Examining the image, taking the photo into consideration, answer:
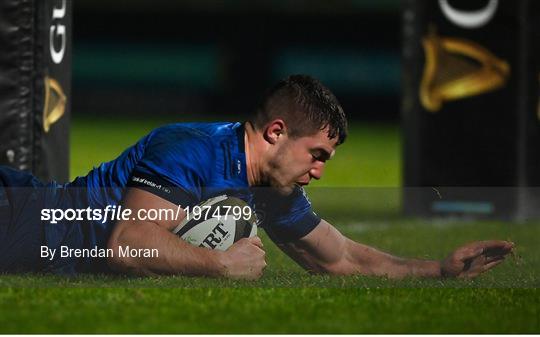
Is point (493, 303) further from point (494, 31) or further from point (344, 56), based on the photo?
point (344, 56)

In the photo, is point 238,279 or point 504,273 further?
point 504,273

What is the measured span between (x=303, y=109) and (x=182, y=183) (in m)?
0.59

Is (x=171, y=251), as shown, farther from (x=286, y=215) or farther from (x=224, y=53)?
(x=224, y=53)

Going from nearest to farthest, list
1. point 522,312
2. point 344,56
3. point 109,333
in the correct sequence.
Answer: point 109,333 → point 522,312 → point 344,56

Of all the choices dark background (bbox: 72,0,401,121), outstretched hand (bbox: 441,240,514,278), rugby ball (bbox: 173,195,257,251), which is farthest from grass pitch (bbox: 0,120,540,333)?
dark background (bbox: 72,0,401,121)

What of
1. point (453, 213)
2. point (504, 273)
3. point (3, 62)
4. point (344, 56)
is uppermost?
point (3, 62)

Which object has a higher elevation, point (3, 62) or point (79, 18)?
point (3, 62)

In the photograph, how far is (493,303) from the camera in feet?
18.0

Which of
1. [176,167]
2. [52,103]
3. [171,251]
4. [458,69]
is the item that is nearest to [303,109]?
[176,167]

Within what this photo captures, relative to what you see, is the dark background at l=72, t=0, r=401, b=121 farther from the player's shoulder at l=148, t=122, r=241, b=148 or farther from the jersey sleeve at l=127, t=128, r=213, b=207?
the jersey sleeve at l=127, t=128, r=213, b=207

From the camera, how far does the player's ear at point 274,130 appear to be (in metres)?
5.66

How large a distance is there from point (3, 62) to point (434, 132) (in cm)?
375

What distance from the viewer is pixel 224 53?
24219mm

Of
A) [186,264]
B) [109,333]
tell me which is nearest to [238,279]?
[186,264]
